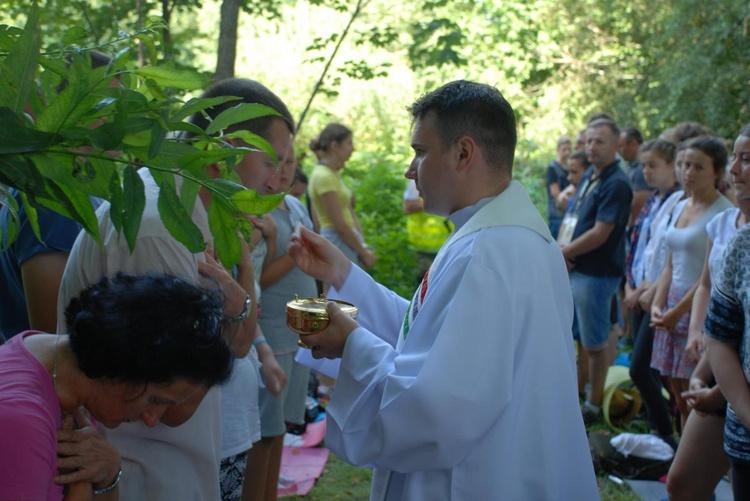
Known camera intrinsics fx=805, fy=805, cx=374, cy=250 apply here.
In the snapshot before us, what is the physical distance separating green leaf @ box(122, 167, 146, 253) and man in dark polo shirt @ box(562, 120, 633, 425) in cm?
588

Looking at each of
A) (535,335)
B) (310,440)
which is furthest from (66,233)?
(310,440)

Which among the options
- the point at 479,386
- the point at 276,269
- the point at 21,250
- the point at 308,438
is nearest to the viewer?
the point at 479,386

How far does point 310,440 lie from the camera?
21.2 feet

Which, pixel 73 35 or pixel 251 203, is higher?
pixel 73 35

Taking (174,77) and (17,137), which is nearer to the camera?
(17,137)

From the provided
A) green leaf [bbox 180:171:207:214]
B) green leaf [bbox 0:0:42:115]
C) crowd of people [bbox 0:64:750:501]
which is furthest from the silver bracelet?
green leaf [bbox 0:0:42:115]

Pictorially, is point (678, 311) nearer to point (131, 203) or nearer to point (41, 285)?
point (41, 285)

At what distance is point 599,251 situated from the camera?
23.4ft

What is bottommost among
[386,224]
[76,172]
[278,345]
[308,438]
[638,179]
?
[308,438]

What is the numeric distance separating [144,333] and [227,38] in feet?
13.5

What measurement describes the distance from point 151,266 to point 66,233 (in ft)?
1.84

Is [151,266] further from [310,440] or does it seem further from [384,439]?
[310,440]

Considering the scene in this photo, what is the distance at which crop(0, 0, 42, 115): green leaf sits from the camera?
1.41 meters

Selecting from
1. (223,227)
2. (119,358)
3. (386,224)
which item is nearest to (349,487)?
(119,358)
